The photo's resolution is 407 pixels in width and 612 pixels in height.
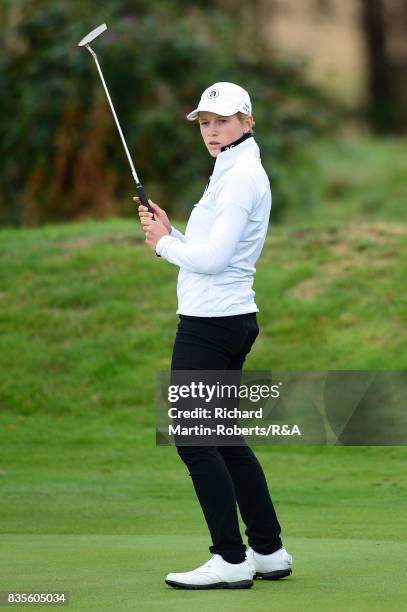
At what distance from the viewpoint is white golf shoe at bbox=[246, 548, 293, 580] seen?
5.43 meters

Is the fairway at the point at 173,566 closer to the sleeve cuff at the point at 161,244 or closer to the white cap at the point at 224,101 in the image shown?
the sleeve cuff at the point at 161,244

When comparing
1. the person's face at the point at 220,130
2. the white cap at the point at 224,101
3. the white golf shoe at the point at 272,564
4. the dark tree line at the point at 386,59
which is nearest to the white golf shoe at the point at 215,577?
the white golf shoe at the point at 272,564

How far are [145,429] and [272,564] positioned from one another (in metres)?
5.67

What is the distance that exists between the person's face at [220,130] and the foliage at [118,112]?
12.8m

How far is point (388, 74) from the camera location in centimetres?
3625

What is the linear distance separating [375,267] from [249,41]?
10.9 m

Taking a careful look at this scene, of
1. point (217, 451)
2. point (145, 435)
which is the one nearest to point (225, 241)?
point (217, 451)

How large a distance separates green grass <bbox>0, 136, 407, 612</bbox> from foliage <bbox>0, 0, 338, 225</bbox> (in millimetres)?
3147

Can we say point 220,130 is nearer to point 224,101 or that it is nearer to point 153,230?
point 224,101

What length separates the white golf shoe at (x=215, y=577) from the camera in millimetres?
5191

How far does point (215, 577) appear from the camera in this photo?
205 inches

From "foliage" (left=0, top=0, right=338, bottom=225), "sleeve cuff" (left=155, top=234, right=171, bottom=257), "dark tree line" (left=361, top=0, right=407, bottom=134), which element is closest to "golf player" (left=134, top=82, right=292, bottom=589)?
"sleeve cuff" (left=155, top=234, right=171, bottom=257)

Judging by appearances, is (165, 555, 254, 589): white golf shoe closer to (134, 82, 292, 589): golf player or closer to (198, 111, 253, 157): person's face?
(134, 82, 292, 589): golf player

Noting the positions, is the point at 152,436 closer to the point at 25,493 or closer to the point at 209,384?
the point at 25,493
